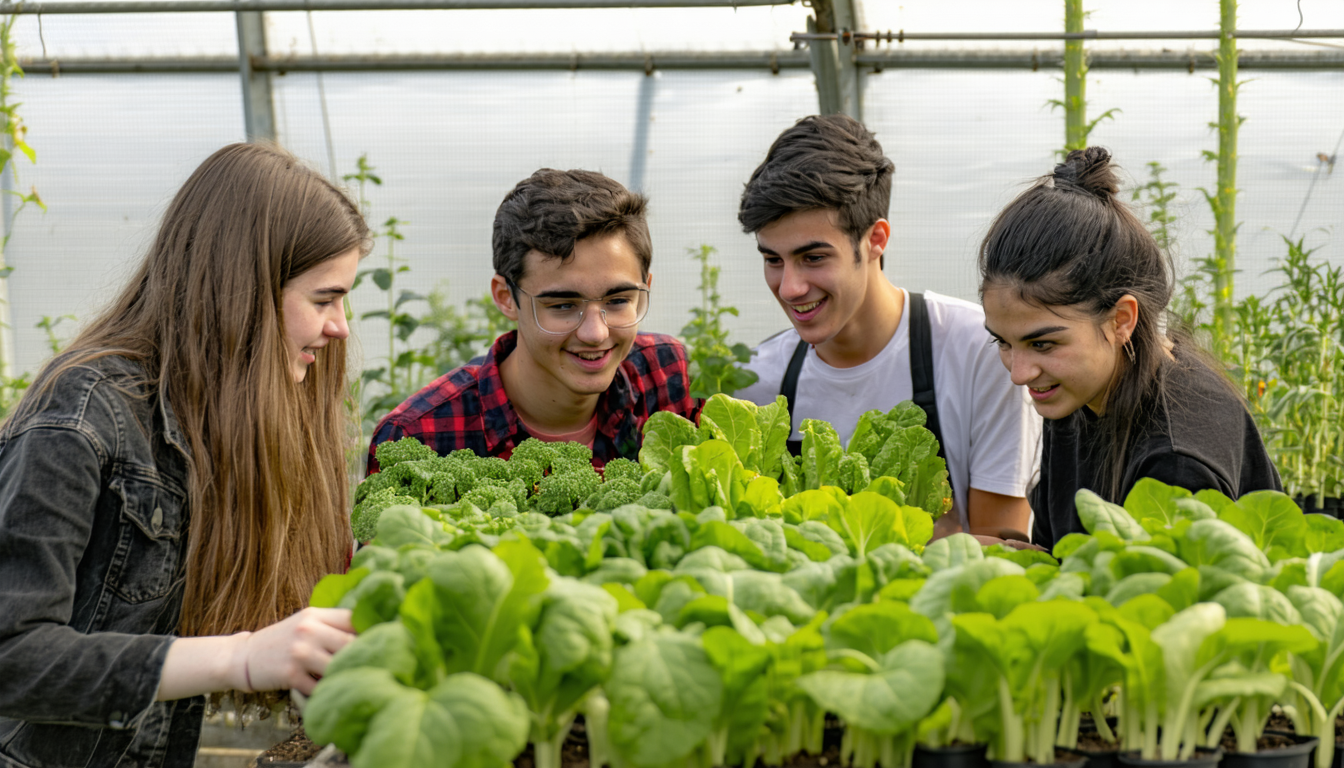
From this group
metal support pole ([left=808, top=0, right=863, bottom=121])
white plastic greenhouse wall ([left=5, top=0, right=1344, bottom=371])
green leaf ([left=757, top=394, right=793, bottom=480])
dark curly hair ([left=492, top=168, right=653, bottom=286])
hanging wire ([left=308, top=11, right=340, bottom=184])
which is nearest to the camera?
green leaf ([left=757, top=394, right=793, bottom=480])

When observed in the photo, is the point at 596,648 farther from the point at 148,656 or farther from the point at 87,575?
the point at 87,575

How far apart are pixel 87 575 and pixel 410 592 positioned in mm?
991

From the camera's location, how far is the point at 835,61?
4309 millimetres

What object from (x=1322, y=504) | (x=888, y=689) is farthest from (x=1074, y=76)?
(x=888, y=689)

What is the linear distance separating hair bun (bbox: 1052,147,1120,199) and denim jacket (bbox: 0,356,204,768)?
69.9 inches

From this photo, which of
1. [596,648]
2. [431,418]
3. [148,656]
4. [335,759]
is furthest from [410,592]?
[431,418]

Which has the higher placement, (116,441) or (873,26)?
(873,26)

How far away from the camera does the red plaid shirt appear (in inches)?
91.1

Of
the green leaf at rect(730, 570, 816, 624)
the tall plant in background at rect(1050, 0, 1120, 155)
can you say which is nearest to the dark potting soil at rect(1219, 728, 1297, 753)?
the green leaf at rect(730, 570, 816, 624)

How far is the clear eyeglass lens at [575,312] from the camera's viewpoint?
2158 mm

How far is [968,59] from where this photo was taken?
4.39 m

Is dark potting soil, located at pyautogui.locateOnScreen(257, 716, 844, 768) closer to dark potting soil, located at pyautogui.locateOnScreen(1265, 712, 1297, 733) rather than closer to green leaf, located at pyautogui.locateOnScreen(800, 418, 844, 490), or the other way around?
dark potting soil, located at pyautogui.locateOnScreen(1265, 712, 1297, 733)

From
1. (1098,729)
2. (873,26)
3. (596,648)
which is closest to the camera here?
(596,648)

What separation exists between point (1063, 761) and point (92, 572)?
147cm
